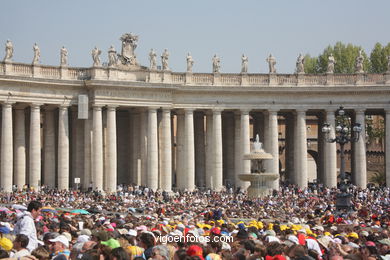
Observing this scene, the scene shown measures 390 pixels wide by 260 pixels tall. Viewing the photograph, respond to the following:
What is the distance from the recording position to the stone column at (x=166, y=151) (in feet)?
279

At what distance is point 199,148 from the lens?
308 ft

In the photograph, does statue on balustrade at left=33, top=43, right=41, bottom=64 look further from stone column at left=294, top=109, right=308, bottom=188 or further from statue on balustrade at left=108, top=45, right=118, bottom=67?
stone column at left=294, top=109, right=308, bottom=188

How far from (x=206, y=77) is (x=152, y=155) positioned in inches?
483

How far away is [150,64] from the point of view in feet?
Answer: 284

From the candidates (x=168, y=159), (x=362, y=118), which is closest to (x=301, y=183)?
(x=362, y=118)

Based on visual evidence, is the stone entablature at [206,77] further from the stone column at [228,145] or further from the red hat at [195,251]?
the red hat at [195,251]

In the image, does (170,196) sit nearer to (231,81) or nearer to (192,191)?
(192,191)

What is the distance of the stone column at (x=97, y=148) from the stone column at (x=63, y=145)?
2.94 meters

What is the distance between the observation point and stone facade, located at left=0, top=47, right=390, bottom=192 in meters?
79.5

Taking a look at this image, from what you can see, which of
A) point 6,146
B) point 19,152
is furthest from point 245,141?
point 6,146

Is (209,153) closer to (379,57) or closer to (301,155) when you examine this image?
(301,155)

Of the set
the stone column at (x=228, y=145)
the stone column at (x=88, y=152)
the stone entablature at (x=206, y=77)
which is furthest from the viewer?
the stone column at (x=228, y=145)

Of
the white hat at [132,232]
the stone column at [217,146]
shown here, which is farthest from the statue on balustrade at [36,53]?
the white hat at [132,232]

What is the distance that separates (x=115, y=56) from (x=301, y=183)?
27141 millimetres
